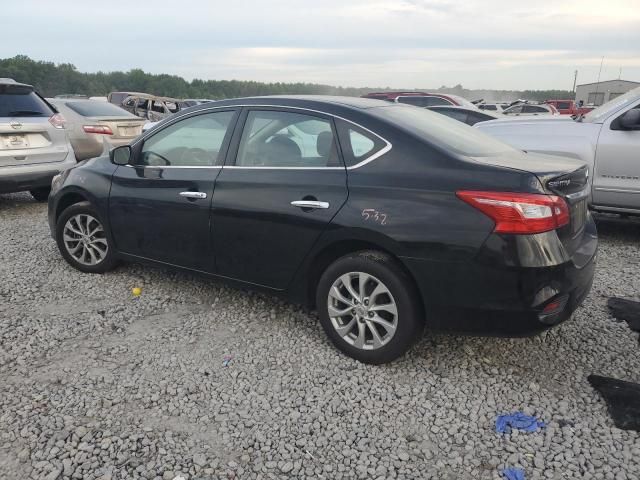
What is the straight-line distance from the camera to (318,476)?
2.34 meters

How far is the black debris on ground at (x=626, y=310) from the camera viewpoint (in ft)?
12.4

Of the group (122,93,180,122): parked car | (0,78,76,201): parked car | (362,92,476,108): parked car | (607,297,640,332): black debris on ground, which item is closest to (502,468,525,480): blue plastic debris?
(607,297,640,332): black debris on ground

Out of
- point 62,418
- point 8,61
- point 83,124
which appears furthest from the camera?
point 8,61

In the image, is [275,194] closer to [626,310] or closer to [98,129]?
[626,310]

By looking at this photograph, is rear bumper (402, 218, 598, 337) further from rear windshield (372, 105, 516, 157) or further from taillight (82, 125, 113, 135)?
taillight (82, 125, 113, 135)

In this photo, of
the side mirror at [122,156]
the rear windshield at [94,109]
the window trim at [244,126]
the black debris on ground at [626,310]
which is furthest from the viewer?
the rear windshield at [94,109]

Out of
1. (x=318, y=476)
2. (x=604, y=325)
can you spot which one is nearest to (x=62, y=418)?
(x=318, y=476)

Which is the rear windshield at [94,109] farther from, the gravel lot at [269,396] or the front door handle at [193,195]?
the front door handle at [193,195]

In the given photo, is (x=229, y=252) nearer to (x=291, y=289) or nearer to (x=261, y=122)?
(x=291, y=289)

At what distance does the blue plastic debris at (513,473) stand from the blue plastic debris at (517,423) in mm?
281

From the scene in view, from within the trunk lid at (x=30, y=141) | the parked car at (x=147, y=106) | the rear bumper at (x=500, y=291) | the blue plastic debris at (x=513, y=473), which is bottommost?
the blue plastic debris at (x=513, y=473)

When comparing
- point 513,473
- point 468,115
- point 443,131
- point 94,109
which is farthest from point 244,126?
point 468,115

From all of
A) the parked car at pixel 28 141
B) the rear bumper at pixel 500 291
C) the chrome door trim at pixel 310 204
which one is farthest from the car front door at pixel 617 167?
the parked car at pixel 28 141

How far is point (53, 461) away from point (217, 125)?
2.39m
